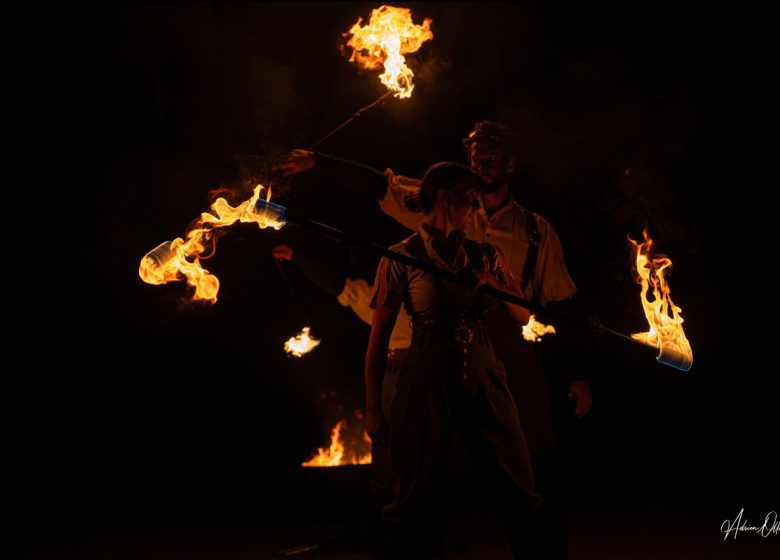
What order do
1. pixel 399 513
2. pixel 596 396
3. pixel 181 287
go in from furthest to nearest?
pixel 596 396 < pixel 181 287 < pixel 399 513

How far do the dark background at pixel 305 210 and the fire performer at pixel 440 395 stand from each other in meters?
1.84

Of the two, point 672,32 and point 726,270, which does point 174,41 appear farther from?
point 726,270

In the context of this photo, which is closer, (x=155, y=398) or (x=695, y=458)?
(x=155, y=398)

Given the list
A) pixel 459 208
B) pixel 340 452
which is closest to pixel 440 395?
pixel 459 208

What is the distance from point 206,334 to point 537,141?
3220mm

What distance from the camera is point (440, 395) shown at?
309 cm

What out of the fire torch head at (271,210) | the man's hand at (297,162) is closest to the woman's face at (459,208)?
the fire torch head at (271,210)

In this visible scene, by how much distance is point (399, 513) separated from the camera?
9.86 feet

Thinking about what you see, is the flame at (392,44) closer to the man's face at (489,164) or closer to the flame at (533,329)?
the man's face at (489,164)

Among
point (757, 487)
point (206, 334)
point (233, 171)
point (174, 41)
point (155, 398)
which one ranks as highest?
point (174, 41)

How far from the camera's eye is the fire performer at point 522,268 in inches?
156

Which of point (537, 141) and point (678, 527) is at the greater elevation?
point (537, 141)

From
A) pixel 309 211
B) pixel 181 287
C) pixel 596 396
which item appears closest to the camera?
pixel 181 287

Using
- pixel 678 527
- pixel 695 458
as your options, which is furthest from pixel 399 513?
pixel 695 458
